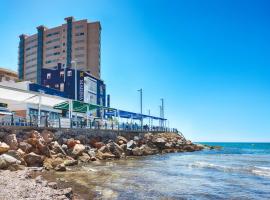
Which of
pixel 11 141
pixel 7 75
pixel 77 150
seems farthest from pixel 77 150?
pixel 7 75

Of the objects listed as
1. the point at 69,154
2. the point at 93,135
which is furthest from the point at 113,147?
the point at 69,154

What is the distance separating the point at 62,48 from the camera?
119m

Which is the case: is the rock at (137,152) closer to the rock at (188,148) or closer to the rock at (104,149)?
the rock at (104,149)

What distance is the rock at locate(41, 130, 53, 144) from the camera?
28120mm

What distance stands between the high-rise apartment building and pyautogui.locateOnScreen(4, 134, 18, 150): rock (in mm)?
86045

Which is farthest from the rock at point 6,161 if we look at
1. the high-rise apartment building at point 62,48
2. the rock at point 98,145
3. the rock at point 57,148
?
the high-rise apartment building at point 62,48

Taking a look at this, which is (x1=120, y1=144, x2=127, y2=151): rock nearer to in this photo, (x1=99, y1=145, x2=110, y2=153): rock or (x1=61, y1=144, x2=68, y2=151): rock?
(x1=99, y1=145, x2=110, y2=153): rock

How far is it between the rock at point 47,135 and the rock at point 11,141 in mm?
4001

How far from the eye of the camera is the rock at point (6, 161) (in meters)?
19.3

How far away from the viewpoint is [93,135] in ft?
119

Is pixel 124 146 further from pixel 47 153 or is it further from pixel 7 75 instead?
pixel 7 75

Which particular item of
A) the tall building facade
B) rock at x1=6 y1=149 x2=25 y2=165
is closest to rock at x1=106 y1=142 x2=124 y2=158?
rock at x1=6 y1=149 x2=25 y2=165

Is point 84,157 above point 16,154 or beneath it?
beneath

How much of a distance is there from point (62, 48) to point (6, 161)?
103336mm
